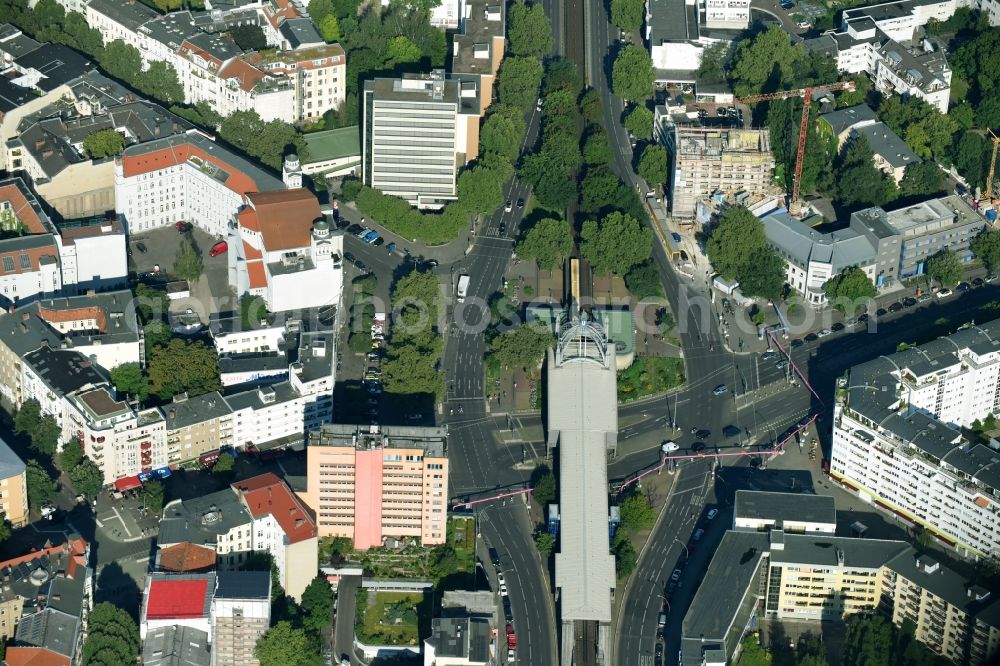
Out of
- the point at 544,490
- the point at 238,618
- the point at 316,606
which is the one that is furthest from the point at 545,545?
the point at 238,618

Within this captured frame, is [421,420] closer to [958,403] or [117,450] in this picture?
[117,450]

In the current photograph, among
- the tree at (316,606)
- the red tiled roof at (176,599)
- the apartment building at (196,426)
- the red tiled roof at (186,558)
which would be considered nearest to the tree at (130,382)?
the apartment building at (196,426)

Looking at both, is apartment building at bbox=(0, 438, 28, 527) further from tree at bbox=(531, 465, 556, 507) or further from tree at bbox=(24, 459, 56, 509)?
tree at bbox=(531, 465, 556, 507)

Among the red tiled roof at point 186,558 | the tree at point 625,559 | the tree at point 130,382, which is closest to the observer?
the red tiled roof at point 186,558

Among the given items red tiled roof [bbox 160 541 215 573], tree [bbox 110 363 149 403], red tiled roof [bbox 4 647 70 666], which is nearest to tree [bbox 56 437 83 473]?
tree [bbox 110 363 149 403]

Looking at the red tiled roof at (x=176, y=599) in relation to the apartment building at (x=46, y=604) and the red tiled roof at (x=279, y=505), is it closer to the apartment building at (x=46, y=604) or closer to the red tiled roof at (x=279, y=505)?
the apartment building at (x=46, y=604)
